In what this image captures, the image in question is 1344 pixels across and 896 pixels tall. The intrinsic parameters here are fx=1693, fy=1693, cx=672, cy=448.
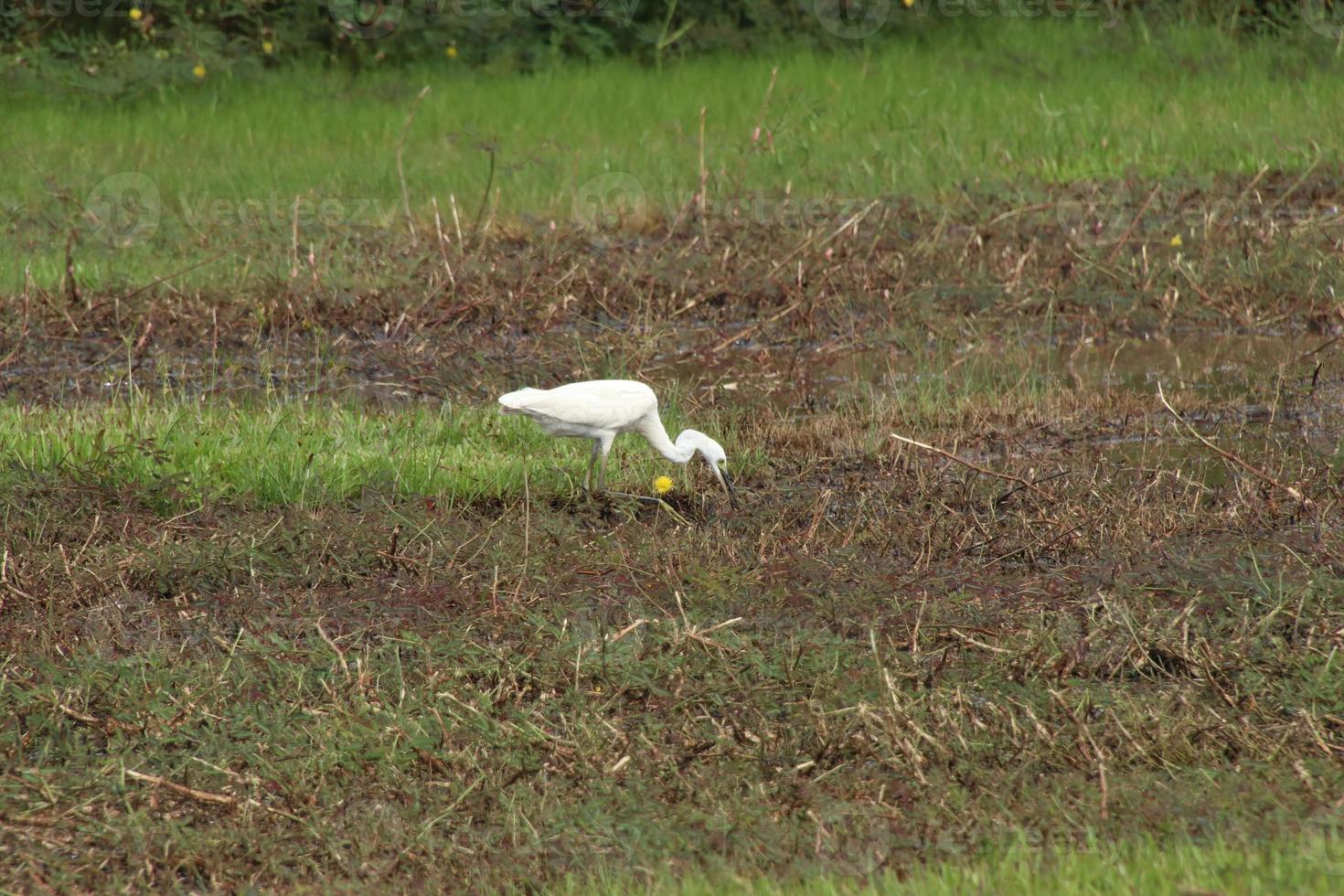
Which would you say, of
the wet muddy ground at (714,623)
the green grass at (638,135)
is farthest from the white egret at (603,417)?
the green grass at (638,135)

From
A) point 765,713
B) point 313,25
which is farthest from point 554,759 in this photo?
point 313,25

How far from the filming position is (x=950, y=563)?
5363mm

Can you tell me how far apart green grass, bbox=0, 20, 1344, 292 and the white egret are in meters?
3.59

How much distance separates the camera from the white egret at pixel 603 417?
580cm

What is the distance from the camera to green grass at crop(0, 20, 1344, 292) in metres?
10.3

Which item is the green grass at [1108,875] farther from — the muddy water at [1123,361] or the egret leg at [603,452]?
the muddy water at [1123,361]

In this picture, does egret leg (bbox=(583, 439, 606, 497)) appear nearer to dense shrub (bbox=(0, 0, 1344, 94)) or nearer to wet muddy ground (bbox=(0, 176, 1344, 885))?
wet muddy ground (bbox=(0, 176, 1344, 885))

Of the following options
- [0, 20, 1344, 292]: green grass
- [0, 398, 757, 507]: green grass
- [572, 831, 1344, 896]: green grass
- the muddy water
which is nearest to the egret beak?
[0, 398, 757, 507]: green grass

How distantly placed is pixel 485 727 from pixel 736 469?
8.14ft

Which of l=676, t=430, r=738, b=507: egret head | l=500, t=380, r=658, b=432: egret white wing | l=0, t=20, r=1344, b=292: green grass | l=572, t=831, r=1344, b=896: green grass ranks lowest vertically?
l=0, t=20, r=1344, b=292: green grass

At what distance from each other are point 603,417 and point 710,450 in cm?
39

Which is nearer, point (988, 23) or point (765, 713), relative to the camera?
point (765, 713)

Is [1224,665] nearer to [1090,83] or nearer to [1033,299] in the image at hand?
[1033,299]

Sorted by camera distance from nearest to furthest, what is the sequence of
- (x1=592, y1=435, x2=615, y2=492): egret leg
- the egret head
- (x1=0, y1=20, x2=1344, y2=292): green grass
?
the egret head → (x1=592, y1=435, x2=615, y2=492): egret leg → (x1=0, y1=20, x2=1344, y2=292): green grass
